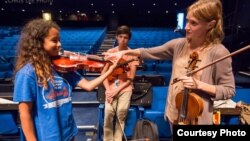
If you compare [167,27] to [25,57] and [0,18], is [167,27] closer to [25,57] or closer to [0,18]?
[0,18]

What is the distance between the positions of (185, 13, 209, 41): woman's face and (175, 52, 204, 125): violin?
86 millimetres

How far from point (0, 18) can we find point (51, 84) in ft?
53.1

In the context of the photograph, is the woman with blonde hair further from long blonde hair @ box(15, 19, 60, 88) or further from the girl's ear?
long blonde hair @ box(15, 19, 60, 88)

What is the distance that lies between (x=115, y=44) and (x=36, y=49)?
10.1 metres

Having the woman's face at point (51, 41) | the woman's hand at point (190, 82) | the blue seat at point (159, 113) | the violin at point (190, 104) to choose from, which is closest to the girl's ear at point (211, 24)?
the violin at point (190, 104)

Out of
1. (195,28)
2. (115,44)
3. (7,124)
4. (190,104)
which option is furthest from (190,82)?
(115,44)

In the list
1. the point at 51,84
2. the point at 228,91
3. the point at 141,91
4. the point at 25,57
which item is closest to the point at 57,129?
the point at 51,84

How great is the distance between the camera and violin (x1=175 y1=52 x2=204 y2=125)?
1337 millimetres

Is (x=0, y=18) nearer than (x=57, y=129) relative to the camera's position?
No

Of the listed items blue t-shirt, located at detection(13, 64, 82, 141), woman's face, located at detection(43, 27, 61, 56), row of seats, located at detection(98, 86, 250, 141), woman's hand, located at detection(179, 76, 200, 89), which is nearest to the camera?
woman's hand, located at detection(179, 76, 200, 89)

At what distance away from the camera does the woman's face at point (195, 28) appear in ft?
4.37

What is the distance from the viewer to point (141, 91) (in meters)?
3.38

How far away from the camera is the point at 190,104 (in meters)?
1.35

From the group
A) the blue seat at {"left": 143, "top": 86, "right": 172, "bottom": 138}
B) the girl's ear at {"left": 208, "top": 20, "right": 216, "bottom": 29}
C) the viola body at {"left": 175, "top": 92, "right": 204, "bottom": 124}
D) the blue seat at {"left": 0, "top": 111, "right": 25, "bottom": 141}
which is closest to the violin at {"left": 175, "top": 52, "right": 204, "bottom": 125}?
the viola body at {"left": 175, "top": 92, "right": 204, "bottom": 124}
